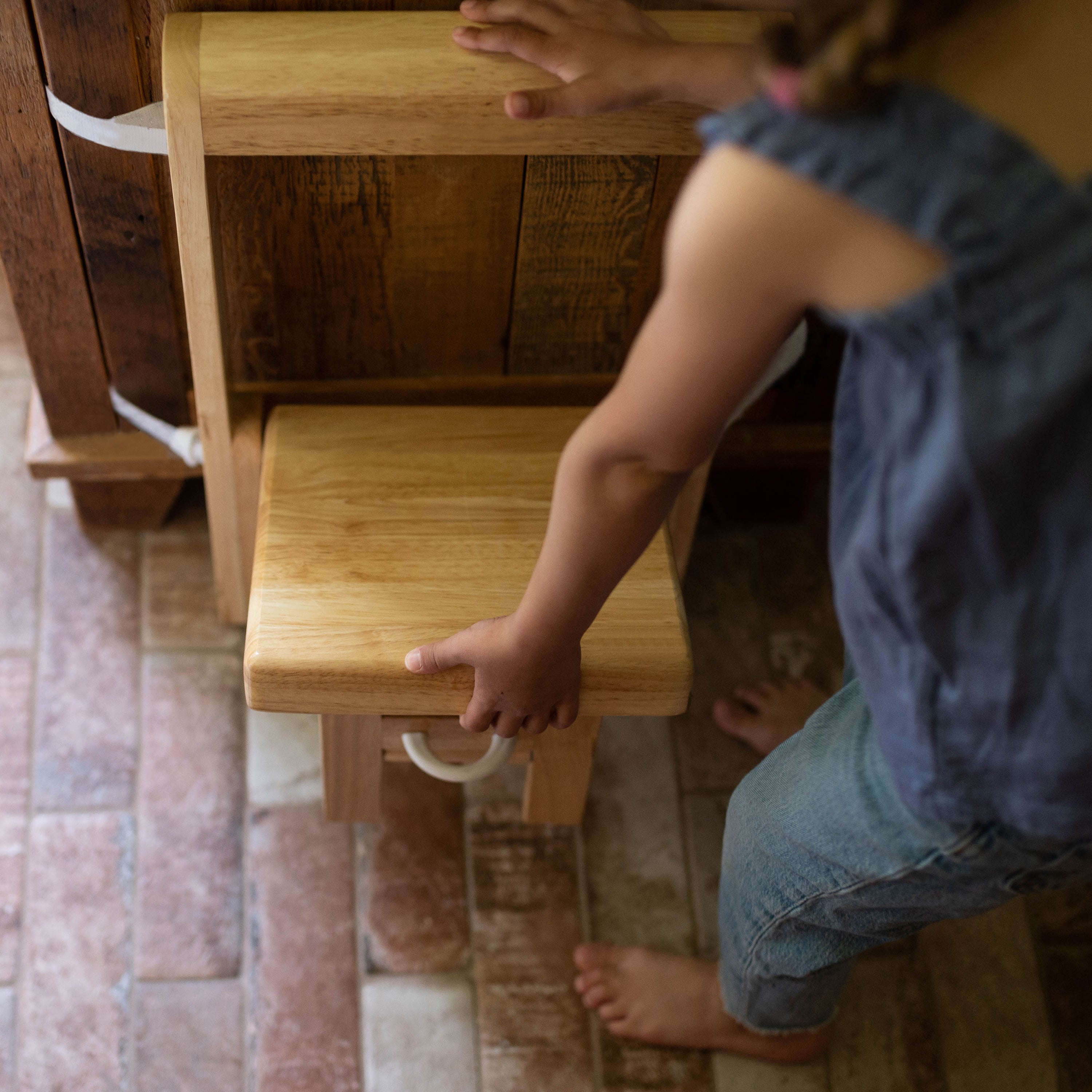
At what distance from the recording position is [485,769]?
3.57 ft

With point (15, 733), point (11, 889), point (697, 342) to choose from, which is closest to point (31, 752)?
point (15, 733)

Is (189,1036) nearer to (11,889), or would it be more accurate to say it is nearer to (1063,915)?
(11,889)

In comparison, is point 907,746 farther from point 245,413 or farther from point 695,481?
point 245,413

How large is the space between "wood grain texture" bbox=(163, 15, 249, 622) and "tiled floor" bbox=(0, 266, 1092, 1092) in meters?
0.24

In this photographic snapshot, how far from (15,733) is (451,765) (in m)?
0.58

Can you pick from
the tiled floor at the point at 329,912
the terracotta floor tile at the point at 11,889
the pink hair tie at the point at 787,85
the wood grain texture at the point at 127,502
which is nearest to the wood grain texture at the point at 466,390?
the wood grain texture at the point at 127,502

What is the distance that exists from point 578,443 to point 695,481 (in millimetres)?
575

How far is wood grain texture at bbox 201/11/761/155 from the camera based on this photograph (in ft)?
2.92

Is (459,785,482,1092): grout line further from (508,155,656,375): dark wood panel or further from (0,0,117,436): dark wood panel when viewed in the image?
(0,0,117,436): dark wood panel

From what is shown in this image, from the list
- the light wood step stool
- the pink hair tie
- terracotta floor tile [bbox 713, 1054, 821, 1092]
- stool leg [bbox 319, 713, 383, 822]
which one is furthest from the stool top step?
the pink hair tie

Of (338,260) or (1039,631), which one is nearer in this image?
(1039,631)

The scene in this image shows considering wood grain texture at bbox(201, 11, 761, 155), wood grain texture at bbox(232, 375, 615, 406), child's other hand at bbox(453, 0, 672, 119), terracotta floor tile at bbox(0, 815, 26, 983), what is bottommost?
terracotta floor tile at bbox(0, 815, 26, 983)

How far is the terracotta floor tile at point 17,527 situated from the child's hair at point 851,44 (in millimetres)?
1220

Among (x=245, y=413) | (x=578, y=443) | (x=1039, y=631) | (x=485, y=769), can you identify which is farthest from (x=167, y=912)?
(x=1039, y=631)
